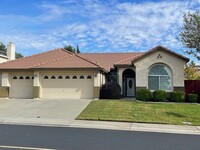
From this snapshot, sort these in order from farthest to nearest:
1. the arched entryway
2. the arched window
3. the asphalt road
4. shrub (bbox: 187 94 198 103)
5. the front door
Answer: the front door, the arched entryway, the arched window, shrub (bbox: 187 94 198 103), the asphalt road

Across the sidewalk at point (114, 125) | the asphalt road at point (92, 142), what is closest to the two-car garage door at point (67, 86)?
the sidewalk at point (114, 125)

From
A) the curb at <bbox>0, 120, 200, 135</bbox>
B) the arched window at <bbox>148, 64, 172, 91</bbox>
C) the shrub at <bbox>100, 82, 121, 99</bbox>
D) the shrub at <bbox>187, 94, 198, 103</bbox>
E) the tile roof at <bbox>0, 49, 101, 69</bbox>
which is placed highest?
the tile roof at <bbox>0, 49, 101, 69</bbox>

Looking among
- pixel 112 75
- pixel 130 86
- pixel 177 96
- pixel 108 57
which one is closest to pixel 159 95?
pixel 177 96

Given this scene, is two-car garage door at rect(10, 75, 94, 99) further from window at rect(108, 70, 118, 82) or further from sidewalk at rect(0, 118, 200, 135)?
sidewalk at rect(0, 118, 200, 135)

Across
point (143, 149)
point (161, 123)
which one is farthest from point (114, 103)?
point (143, 149)

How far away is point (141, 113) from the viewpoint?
17344 millimetres

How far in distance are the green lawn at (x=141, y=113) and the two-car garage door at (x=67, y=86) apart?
Answer: 4328mm

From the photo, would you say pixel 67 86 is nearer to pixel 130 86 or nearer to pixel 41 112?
pixel 41 112

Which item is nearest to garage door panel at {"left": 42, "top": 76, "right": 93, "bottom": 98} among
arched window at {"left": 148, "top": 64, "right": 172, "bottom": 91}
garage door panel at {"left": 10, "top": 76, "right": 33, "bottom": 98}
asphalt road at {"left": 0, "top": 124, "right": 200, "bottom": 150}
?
garage door panel at {"left": 10, "top": 76, "right": 33, "bottom": 98}

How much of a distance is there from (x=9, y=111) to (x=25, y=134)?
342 inches

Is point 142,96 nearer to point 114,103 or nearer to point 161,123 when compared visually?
point 114,103

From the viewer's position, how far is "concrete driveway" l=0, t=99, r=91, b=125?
1529 centimetres

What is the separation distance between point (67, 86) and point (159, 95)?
8599 millimetres

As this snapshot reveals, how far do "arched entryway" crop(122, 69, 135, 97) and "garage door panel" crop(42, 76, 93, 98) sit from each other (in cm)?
522
